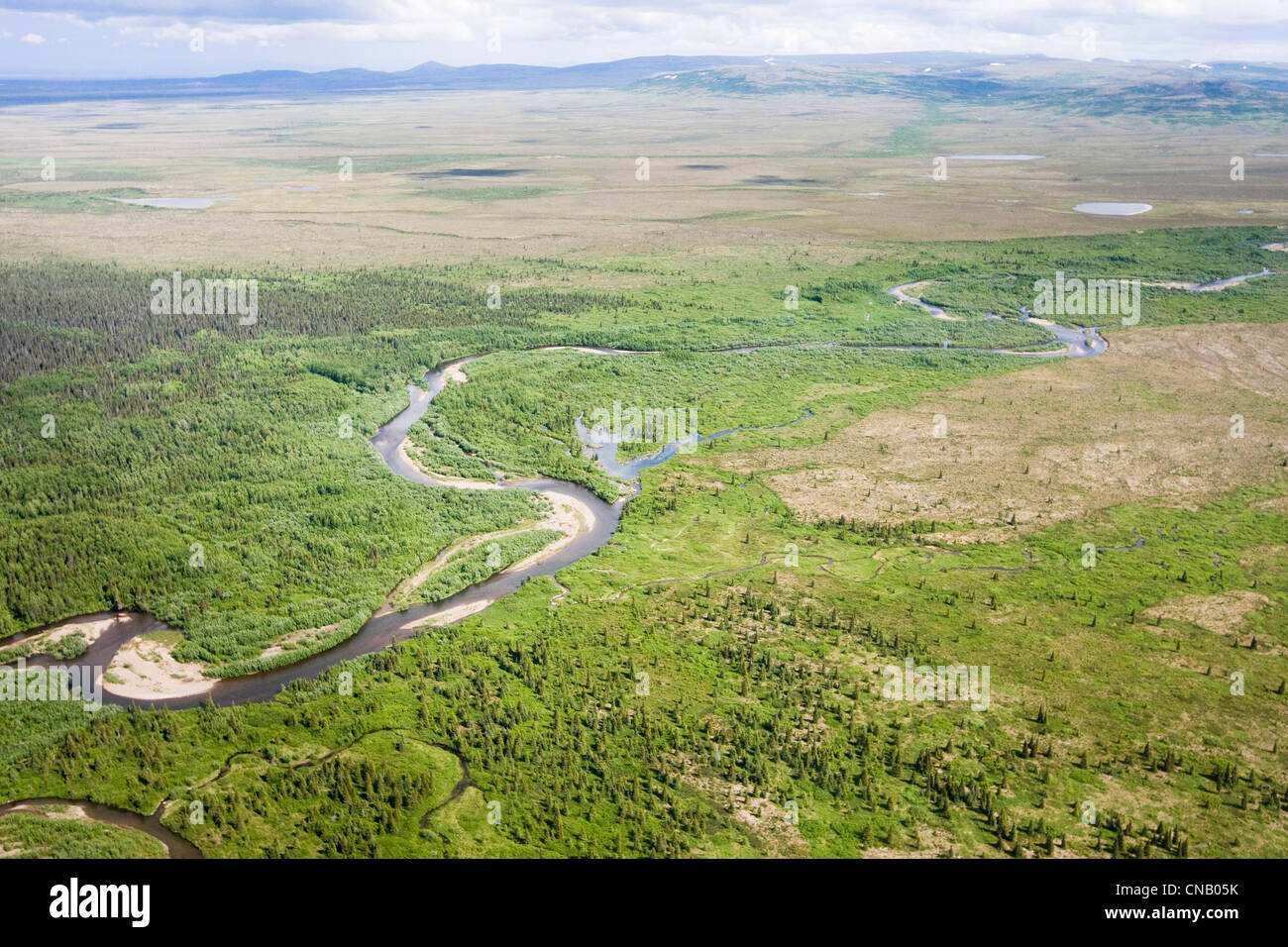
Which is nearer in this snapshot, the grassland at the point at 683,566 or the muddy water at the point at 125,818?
the muddy water at the point at 125,818

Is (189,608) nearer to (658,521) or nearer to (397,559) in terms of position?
(397,559)

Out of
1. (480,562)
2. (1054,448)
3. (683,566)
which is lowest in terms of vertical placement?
(683,566)

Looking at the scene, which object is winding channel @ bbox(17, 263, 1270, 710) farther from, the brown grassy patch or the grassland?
the brown grassy patch

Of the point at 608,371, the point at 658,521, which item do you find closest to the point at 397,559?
the point at 658,521

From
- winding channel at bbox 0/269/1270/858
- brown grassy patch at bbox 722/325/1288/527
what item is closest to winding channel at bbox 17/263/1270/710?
winding channel at bbox 0/269/1270/858

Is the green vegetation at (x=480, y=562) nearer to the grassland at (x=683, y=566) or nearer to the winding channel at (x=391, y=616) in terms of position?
the grassland at (x=683, y=566)

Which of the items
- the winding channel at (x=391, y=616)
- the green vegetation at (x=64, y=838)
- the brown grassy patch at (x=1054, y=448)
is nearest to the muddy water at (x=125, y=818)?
the winding channel at (x=391, y=616)

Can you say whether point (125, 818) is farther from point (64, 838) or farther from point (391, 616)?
point (391, 616)

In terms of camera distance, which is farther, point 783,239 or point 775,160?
point 775,160

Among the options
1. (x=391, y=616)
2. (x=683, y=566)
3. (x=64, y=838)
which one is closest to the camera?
(x=64, y=838)

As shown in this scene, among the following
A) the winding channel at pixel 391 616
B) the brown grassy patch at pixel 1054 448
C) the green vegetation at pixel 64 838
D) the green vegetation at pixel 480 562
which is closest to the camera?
the green vegetation at pixel 64 838

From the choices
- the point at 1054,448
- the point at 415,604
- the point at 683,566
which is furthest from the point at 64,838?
the point at 1054,448
